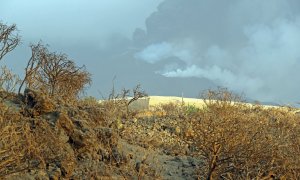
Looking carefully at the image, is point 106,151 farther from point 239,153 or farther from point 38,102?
point 239,153

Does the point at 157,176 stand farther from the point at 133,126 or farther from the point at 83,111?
the point at 133,126

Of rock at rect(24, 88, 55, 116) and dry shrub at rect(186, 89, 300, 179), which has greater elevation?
rock at rect(24, 88, 55, 116)

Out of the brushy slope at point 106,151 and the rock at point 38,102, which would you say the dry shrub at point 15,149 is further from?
the rock at point 38,102

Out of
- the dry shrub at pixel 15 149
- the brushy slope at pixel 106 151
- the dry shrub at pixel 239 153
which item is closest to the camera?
the dry shrub at pixel 15 149

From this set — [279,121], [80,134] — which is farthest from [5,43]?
[279,121]

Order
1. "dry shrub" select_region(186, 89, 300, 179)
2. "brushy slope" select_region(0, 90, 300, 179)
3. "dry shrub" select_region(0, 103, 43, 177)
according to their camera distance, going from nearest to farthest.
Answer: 1. "dry shrub" select_region(0, 103, 43, 177)
2. "brushy slope" select_region(0, 90, 300, 179)
3. "dry shrub" select_region(186, 89, 300, 179)

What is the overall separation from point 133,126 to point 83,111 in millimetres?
3542

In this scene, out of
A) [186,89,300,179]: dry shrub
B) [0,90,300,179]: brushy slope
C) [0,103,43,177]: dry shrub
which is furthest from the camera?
[186,89,300,179]: dry shrub

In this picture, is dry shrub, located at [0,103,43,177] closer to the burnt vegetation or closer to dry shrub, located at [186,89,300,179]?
the burnt vegetation

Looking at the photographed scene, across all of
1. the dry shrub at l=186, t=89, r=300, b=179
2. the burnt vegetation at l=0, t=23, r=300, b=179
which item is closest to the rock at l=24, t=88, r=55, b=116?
the burnt vegetation at l=0, t=23, r=300, b=179

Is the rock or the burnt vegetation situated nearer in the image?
the burnt vegetation

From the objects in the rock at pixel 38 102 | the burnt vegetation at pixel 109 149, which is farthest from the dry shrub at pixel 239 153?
the rock at pixel 38 102

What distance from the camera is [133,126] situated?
43.4 feet

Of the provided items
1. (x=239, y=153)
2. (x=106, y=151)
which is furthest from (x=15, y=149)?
(x=239, y=153)
